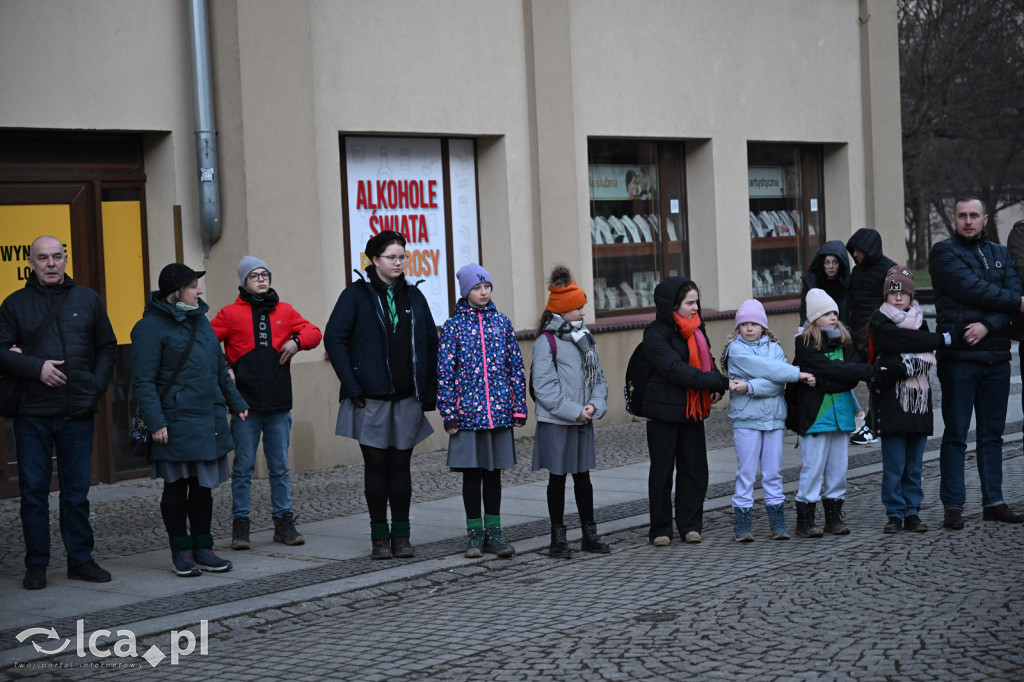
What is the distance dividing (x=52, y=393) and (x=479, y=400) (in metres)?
2.43

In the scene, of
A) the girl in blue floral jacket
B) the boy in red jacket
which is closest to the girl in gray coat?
the girl in blue floral jacket

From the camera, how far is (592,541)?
815 centimetres

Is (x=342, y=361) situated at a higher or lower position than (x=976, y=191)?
lower

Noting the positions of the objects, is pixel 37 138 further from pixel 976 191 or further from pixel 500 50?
pixel 976 191

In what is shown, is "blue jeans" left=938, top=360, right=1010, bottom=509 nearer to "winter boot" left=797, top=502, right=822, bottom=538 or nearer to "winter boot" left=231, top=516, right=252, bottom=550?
"winter boot" left=797, top=502, right=822, bottom=538

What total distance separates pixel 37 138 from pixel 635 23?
23.1 ft

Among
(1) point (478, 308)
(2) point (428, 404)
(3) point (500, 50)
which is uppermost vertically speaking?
(3) point (500, 50)

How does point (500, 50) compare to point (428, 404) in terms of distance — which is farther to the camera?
point (500, 50)

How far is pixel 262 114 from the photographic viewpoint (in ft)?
38.0

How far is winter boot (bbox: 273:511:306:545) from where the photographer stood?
8500 millimetres

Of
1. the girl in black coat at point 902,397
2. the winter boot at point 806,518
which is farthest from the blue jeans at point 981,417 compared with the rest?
the winter boot at point 806,518

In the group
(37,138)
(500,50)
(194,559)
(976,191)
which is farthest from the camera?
(976,191)

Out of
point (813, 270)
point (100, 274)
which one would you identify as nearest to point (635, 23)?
point (813, 270)

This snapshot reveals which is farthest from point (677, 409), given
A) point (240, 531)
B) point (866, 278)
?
point (866, 278)
